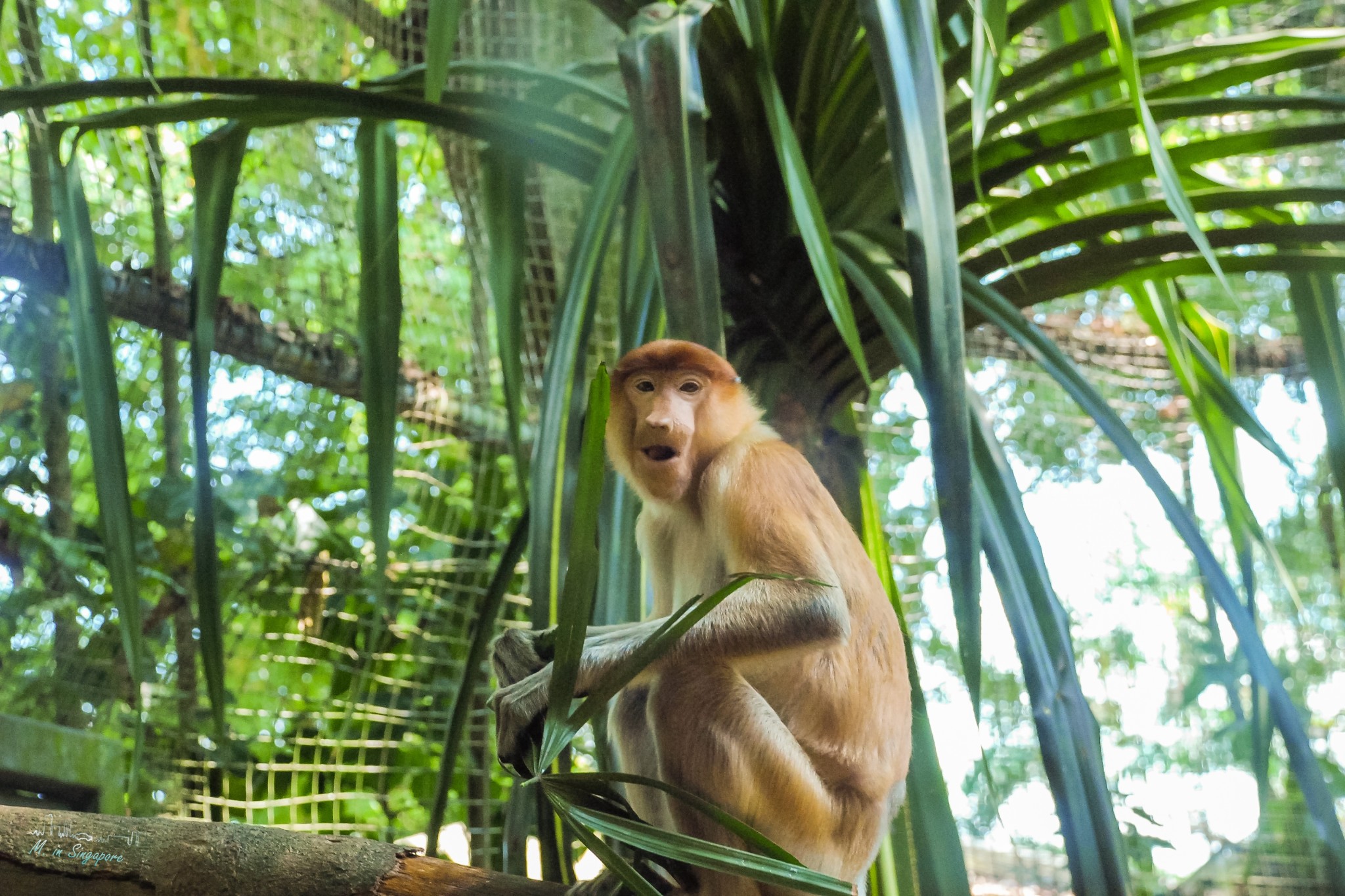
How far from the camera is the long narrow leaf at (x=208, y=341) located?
1.71 meters

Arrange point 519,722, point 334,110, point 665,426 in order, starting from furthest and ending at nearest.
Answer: point 334,110 → point 665,426 → point 519,722

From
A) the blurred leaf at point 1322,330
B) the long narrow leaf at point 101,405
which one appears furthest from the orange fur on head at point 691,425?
the blurred leaf at point 1322,330

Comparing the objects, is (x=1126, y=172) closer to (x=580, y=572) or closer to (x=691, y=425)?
(x=691, y=425)

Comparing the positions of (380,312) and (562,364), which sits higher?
(380,312)

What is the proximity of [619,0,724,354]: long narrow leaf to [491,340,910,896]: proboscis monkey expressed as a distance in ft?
0.23

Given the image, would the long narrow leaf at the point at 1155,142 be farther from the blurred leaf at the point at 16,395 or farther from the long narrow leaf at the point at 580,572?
the blurred leaf at the point at 16,395

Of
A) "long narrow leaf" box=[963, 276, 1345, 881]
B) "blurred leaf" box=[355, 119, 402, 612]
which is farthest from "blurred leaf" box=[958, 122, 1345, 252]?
"blurred leaf" box=[355, 119, 402, 612]

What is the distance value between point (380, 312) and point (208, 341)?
32cm

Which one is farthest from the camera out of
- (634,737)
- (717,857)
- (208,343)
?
(208,343)

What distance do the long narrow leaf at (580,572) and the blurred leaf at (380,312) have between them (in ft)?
3.16

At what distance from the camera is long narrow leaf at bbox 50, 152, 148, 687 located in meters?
1.74

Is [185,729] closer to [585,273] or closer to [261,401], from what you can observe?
[261,401]

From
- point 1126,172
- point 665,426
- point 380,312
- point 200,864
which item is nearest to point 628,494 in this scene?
point 665,426

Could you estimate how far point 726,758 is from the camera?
4.36 feet
